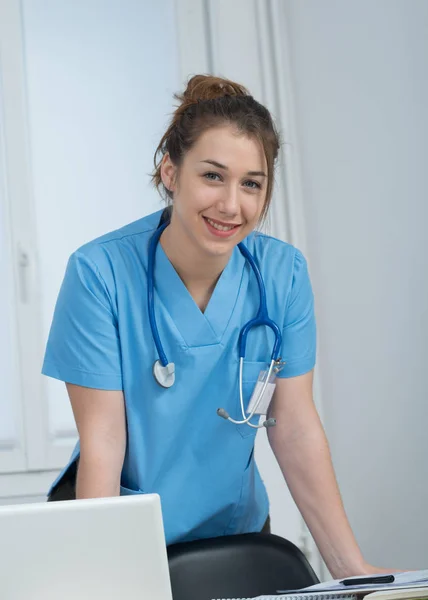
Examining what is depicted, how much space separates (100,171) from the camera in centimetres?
246

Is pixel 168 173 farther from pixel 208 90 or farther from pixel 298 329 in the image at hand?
pixel 298 329

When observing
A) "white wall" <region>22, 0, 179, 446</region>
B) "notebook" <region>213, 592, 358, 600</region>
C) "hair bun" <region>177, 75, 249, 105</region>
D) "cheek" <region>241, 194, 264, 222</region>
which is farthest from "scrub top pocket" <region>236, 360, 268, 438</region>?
"white wall" <region>22, 0, 179, 446</region>

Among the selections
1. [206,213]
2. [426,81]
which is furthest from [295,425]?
[426,81]

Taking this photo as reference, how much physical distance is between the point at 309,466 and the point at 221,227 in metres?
0.40

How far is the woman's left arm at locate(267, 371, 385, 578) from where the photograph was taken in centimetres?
132

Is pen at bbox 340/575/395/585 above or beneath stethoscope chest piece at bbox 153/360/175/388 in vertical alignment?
beneath

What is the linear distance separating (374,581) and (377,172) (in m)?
1.30

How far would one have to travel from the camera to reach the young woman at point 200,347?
1.31 metres

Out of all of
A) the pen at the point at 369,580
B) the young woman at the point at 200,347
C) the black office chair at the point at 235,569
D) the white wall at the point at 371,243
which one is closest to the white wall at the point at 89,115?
the white wall at the point at 371,243

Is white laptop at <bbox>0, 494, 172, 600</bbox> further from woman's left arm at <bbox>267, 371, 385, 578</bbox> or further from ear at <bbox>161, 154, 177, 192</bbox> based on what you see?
ear at <bbox>161, 154, 177, 192</bbox>

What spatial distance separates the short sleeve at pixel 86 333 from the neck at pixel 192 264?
0.46 feet

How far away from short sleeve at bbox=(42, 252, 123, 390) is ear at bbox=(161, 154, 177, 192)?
0.18 m

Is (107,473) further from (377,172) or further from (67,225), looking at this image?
(67,225)

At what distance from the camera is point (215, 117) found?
1.34 meters
